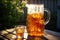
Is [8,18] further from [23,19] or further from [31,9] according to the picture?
[23,19]

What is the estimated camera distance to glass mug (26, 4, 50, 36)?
51.6 inches

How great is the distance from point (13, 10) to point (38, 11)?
4.84 ft

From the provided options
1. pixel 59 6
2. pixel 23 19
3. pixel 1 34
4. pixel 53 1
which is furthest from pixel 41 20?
pixel 53 1

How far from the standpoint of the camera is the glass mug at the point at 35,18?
1.31 m

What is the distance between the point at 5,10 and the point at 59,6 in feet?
4.70

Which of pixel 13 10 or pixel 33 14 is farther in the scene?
pixel 13 10

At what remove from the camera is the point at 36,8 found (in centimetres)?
130

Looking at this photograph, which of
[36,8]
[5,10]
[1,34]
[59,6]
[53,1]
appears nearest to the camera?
[36,8]

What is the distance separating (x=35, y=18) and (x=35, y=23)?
32 millimetres

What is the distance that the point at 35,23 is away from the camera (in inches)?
52.7

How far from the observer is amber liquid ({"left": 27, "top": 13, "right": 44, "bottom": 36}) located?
52.4 inches

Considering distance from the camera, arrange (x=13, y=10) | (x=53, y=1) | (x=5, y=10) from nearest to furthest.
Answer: (x=5, y=10)
(x=13, y=10)
(x=53, y=1)

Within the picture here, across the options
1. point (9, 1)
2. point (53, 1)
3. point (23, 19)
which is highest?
point (9, 1)

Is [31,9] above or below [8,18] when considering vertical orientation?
above
